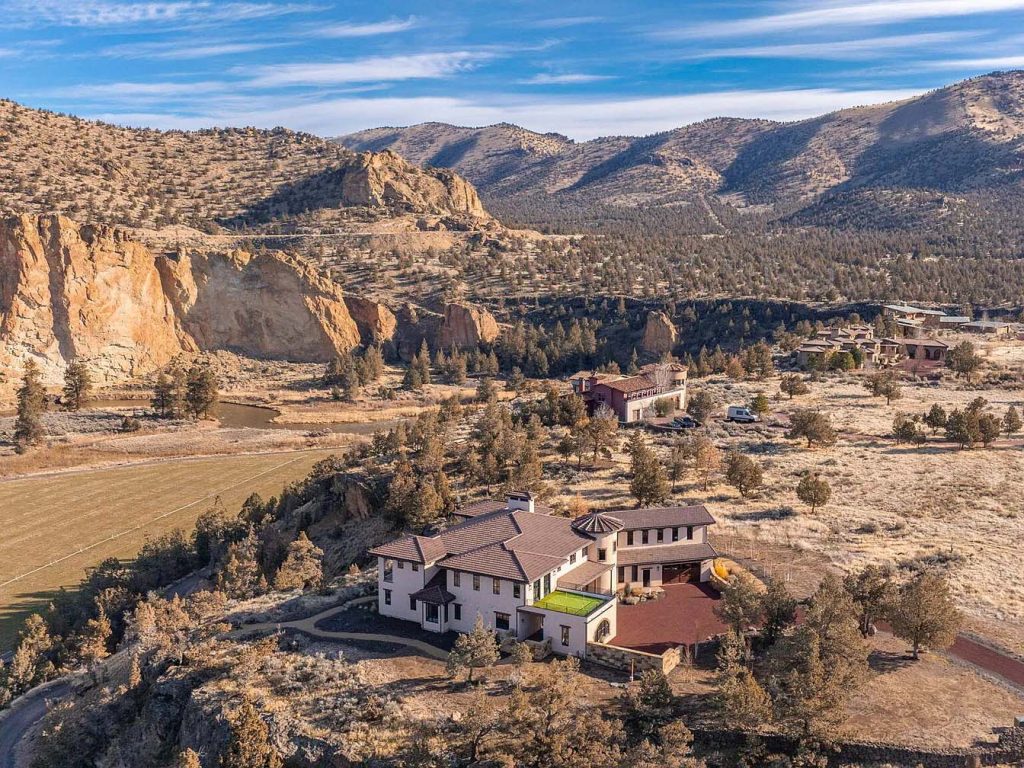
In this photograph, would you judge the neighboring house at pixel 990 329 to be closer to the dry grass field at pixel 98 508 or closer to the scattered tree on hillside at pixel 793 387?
the scattered tree on hillside at pixel 793 387

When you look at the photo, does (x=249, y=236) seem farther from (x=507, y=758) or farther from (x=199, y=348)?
(x=507, y=758)

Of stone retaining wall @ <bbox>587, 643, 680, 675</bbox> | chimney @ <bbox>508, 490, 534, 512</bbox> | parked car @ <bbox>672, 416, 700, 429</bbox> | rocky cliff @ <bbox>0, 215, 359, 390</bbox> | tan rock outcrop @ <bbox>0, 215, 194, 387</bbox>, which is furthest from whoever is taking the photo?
rocky cliff @ <bbox>0, 215, 359, 390</bbox>

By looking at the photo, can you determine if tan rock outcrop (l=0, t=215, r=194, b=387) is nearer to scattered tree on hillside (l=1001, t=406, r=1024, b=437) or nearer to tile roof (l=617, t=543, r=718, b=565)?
tile roof (l=617, t=543, r=718, b=565)

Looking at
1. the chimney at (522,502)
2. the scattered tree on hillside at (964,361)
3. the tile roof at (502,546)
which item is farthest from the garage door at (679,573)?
the scattered tree on hillside at (964,361)

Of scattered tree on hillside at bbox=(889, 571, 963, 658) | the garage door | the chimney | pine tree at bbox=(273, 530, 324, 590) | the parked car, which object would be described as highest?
the chimney

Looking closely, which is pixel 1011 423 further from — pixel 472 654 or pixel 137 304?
pixel 137 304

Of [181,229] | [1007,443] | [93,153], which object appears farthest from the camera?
[93,153]

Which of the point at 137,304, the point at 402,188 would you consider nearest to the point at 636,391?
the point at 137,304

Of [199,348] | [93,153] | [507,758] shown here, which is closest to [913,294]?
→ [199,348]

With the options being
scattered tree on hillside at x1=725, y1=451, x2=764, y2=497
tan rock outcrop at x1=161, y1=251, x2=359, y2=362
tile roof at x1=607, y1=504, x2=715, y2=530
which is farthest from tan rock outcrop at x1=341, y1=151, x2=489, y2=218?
tile roof at x1=607, y1=504, x2=715, y2=530
